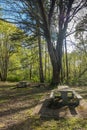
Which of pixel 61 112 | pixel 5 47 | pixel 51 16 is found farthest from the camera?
pixel 5 47

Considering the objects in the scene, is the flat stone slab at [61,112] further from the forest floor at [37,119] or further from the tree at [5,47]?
the tree at [5,47]

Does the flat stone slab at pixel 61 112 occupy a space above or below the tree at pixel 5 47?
below

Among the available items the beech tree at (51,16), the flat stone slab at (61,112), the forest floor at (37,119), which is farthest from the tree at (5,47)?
the flat stone slab at (61,112)

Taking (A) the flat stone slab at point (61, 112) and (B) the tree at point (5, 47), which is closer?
(A) the flat stone slab at point (61, 112)

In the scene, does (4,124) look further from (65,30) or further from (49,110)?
(65,30)

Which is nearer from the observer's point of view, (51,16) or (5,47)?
(51,16)

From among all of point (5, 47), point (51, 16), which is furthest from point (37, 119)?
point (5, 47)

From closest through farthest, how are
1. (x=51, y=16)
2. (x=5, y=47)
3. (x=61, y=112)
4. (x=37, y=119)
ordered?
(x=37, y=119), (x=61, y=112), (x=51, y=16), (x=5, y=47)

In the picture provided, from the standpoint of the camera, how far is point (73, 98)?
8.98 m

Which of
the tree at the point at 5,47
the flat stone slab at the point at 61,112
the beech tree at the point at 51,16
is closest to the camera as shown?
the flat stone slab at the point at 61,112

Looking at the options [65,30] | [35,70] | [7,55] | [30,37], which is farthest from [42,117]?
[35,70]

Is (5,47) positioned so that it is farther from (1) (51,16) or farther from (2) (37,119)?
(2) (37,119)

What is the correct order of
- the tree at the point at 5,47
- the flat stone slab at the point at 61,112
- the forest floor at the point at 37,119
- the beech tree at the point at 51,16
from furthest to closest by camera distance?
the tree at the point at 5,47 → the beech tree at the point at 51,16 → the flat stone slab at the point at 61,112 → the forest floor at the point at 37,119

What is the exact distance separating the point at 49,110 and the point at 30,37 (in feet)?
35.8
